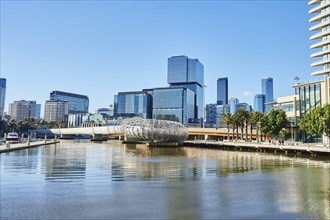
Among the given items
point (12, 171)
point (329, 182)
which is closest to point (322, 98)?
point (329, 182)

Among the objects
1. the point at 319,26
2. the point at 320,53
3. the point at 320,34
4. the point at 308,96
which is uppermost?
the point at 319,26

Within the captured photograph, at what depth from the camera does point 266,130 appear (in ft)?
319

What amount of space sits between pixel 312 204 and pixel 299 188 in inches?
224

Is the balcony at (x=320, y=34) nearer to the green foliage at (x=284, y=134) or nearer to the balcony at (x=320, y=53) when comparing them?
the balcony at (x=320, y=53)

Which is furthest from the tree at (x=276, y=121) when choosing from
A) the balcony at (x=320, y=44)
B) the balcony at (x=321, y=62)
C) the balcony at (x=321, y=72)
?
the balcony at (x=320, y=44)

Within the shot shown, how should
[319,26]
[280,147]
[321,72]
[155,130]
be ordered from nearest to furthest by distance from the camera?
[280,147]
[321,72]
[319,26]
[155,130]

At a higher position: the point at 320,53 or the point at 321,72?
the point at 320,53

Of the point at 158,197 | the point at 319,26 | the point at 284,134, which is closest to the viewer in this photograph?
the point at 158,197

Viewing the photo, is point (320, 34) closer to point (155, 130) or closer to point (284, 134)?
point (284, 134)

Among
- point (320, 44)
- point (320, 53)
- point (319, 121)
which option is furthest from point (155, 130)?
point (320, 44)

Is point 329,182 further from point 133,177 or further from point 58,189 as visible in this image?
point 58,189

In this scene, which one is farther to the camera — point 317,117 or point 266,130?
point 266,130

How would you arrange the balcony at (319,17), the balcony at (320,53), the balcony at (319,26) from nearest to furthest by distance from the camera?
1. the balcony at (320,53)
2. the balcony at (319,26)
3. the balcony at (319,17)

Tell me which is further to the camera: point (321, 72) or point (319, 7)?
point (319, 7)
